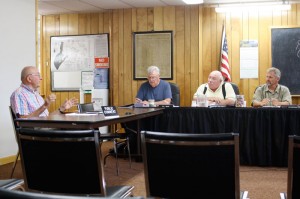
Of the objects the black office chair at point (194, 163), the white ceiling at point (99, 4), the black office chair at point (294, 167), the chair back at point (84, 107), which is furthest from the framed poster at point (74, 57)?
the black office chair at point (294, 167)

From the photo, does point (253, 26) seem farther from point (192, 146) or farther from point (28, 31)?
point (192, 146)

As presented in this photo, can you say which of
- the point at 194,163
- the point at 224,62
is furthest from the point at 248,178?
the point at 224,62

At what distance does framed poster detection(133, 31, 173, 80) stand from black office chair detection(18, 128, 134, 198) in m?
4.89

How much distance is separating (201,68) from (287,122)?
244 cm

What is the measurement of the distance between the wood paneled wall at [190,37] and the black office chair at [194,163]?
494 cm

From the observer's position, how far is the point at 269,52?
6.41m

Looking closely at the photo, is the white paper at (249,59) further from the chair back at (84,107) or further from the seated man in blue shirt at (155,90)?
the chair back at (84,107)

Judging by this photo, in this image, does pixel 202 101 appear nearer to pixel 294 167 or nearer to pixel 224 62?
pixel 224 62

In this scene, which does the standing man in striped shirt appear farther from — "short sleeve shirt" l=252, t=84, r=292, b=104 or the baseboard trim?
"short sleeve shirt" l=252, t=84, r=292, b=104

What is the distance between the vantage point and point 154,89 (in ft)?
18.0

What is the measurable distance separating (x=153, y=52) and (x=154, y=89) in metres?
1.48

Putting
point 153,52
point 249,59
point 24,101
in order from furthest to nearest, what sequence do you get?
1. point 153,52
2. point 249,59
3. point 24,101

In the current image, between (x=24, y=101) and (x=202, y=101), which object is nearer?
(x=24, y=101)

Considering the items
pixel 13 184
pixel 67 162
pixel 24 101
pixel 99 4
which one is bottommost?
pixel 13 184
